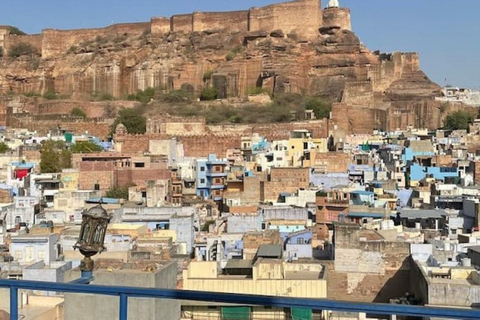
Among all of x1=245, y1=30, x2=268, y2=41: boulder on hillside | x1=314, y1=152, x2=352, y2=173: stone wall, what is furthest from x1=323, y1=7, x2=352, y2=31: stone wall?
x1=314, y1=152, x2=352, y2=173: stone wall

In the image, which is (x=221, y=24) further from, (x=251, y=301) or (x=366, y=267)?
Result: (x=251, y=301)

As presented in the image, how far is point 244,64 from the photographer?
48812mm

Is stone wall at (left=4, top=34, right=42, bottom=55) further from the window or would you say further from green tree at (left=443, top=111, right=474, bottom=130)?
the window

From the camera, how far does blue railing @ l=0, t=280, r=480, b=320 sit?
2553mm

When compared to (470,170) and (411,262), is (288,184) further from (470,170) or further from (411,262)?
(411,262)

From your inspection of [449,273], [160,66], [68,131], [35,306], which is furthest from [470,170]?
[160,66]

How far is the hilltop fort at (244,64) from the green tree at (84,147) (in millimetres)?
13425

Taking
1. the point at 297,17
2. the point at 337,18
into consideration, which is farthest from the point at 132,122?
the point at 337,18

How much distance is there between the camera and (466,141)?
35.2 metres

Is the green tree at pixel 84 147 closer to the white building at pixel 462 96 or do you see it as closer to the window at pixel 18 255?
the window at pixel 18 255

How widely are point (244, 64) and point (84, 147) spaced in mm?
18982

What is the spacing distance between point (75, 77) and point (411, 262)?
44002 mm

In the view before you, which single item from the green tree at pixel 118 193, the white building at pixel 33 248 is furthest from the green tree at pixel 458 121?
the white building at pixel 33 248

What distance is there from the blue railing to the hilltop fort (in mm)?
37935
